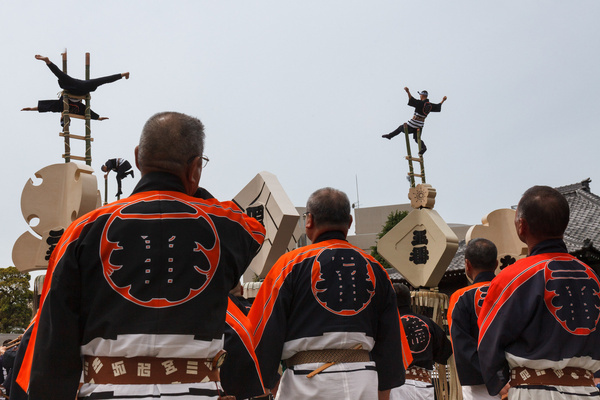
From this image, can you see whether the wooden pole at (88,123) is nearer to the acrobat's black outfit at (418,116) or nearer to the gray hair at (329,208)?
the gray hair at (329,208)

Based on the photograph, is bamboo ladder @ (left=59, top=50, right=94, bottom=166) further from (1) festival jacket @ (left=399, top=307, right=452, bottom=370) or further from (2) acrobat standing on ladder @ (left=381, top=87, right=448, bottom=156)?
(2) acrobat standing on ladder @ (left=381, top=87, right=448, bottom=156)

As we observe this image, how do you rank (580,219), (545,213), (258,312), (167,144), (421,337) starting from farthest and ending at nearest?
(580,219) < (421,337) < (258,312) < (545,213) < (167,144)

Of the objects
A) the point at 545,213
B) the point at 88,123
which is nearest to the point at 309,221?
the point at 545,213

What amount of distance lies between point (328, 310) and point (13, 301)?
2255 centimetres

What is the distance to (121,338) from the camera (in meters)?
2.09

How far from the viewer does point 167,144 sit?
7.72 ft

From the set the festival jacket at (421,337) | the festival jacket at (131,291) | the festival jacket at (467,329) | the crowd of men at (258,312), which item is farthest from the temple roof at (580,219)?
the festival jacket at (131,291)

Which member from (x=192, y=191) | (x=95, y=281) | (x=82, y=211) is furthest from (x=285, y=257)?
(x=82, y=211)

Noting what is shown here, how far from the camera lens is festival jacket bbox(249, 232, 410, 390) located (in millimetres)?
3584

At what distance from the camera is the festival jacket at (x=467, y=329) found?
446 cm

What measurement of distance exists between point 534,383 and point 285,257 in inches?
61.5

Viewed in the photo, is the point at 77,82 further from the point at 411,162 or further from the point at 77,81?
the point at 411,162

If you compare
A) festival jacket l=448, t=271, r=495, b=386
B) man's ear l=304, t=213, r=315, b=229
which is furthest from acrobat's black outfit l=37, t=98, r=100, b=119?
festival jacket l=448, t=271, r=495, b=386

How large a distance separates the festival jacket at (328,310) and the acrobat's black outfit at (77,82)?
156 inches
